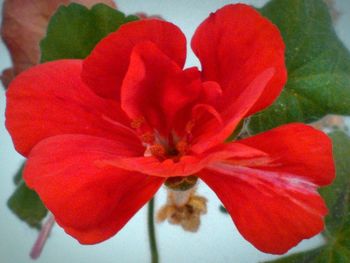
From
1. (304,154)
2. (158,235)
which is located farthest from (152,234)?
(304,154)

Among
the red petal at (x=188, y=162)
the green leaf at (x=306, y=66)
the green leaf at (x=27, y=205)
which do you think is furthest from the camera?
the green leaf at (x=27, y=205)

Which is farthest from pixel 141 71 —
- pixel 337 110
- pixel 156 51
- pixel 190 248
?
pixel 190 248

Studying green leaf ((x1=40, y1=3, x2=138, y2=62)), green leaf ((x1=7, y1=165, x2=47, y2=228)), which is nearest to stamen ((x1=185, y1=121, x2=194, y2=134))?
green leaf ((x1=40, y1=3, x2=138, y2=62))

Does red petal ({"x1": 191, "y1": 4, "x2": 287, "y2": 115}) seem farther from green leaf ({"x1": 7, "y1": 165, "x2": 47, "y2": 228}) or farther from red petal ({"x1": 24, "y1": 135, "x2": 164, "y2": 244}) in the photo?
green leaf ({"x1": 7, "y1": 165, "x2": 47, "y2": 228})

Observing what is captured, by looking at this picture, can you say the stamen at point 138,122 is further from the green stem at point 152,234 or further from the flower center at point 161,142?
the green stem at point 152,234

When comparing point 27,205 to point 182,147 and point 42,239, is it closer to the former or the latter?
point 42,239

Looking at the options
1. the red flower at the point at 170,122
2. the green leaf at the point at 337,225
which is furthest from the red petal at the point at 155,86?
the green leaf at the point at 337,225

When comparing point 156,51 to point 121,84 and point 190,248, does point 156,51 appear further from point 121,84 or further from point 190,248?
point 190,248
